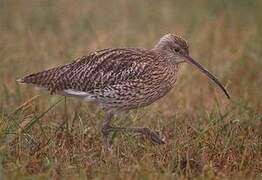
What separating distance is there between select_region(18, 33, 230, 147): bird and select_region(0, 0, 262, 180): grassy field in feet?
0.65

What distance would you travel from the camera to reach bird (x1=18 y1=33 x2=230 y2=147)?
27.9 ft

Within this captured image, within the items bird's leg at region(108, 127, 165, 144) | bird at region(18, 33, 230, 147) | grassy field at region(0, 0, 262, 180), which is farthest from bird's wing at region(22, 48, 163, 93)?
bird's leg at region(108, 127, 165, 144)

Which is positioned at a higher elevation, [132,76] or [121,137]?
[132,76]

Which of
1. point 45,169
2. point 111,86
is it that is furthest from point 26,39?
point 45,169

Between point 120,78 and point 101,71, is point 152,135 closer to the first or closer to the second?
point 120,78

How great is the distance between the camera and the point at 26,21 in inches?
547

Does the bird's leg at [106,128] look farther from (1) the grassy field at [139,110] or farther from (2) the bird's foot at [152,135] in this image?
(2) the bird's foot at [152,135]

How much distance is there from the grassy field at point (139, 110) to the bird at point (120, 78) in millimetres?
197

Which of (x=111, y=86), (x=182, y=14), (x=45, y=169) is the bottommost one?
(x=45, y=169)

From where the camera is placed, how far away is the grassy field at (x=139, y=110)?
7.45 metres

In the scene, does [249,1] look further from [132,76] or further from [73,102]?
[132,76]

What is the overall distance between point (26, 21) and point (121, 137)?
569 cm

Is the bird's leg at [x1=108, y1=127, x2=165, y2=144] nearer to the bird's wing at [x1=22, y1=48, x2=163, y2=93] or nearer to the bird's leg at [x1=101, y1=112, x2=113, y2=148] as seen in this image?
the bird's leg at [x1=101, y1=112, x2=113, y2=148]

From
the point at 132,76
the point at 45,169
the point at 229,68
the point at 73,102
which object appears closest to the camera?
the point at 45,169
